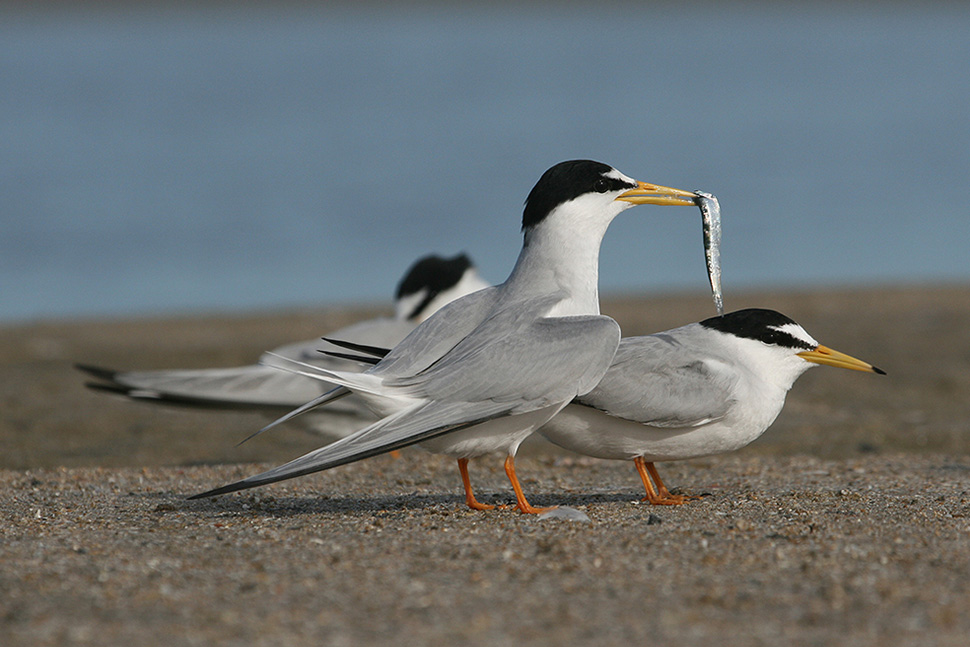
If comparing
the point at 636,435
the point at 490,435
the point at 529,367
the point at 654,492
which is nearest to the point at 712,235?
the point at 636,435

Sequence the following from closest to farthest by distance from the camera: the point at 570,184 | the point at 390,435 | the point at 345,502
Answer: the point at 390,435 < the point at 570,184 < the point at 345,502

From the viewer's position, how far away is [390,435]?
384 centimetres

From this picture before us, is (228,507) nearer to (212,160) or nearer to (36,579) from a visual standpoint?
(36,579)

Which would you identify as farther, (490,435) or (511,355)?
(490,435)

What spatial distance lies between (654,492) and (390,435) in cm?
123

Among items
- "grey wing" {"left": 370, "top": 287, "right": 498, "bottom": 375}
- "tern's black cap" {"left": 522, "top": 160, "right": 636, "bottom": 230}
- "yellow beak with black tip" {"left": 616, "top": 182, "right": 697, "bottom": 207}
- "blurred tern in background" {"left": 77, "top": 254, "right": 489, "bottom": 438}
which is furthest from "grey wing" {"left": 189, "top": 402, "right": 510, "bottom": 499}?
"blurred tern in background" {"left": 77, "top": 254, "right": 489, "bottom": 438}

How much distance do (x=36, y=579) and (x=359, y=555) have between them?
867 mm

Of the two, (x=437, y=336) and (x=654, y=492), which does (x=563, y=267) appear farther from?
(x=654, y=492)

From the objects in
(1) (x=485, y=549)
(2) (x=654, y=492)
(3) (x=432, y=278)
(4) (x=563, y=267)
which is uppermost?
(4) (x=563, y=267)

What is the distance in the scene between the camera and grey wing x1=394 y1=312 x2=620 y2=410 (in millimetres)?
3973

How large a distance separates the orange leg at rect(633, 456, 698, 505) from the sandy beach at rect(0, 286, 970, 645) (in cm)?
10

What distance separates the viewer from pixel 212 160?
2433 cm

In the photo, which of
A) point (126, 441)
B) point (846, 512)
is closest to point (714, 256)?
point (846, 512)

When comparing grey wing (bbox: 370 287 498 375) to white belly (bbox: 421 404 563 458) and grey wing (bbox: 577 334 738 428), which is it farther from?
grey wing (bbox: 577 334 738 428)
